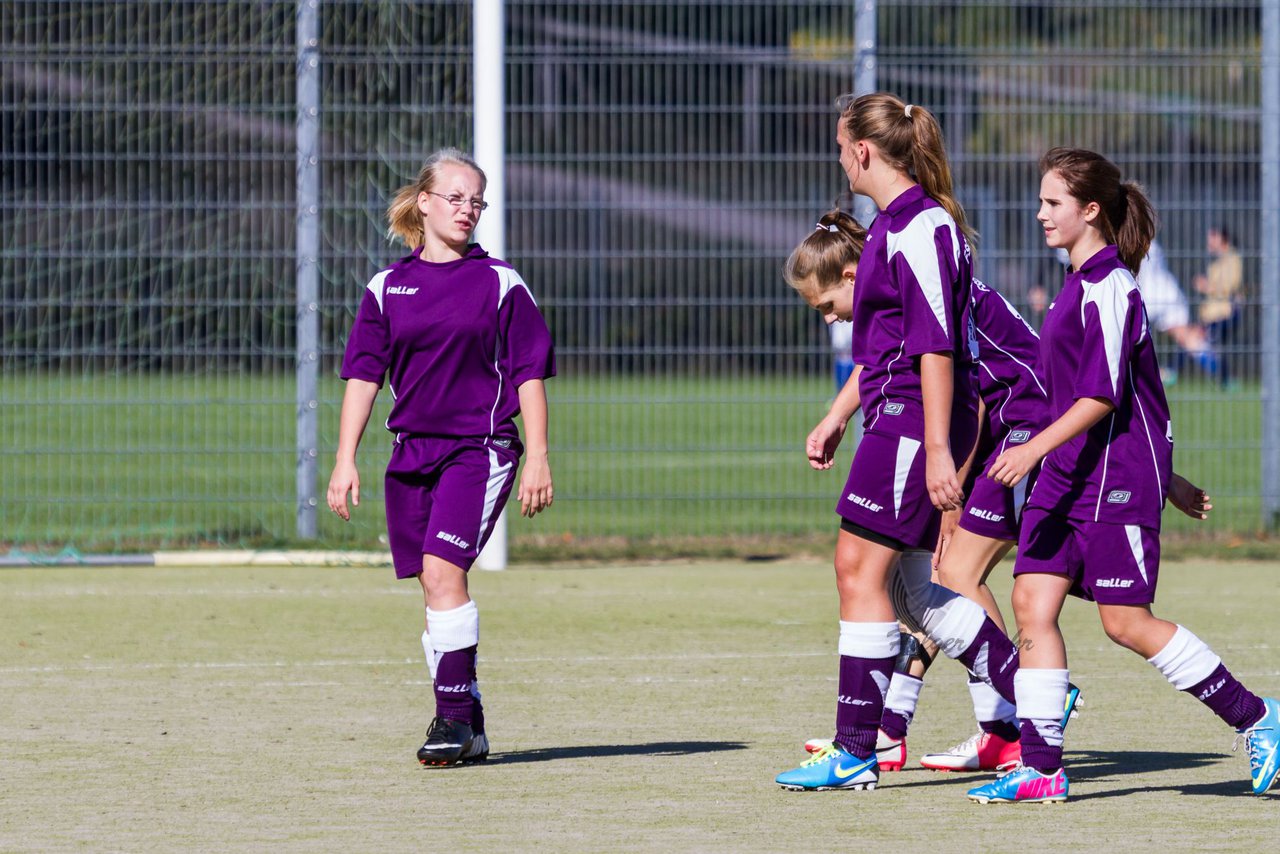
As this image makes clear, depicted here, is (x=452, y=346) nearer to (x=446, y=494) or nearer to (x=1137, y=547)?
(x=446, y=494)

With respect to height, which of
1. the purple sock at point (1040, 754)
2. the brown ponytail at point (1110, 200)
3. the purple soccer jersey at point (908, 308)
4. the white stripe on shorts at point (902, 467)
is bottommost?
the purple sock at point (1040, 754)

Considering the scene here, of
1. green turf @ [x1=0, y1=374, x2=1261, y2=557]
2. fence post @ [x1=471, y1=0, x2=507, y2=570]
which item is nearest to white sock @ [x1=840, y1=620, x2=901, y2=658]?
fence post @ [x1=471, y1=0, x2=507, y2=570]

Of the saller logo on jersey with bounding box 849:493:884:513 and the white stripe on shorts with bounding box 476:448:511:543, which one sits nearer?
the saller logo on jersey with bounding box 849:493:884:513

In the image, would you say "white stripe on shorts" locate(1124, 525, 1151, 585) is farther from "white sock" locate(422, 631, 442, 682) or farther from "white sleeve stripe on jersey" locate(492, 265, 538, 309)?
"white sock" locate(422, 631, 442, 682)

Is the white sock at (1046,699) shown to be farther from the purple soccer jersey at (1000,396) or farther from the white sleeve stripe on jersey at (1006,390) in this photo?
the white sleeve stripe on jersey at (1006,390)

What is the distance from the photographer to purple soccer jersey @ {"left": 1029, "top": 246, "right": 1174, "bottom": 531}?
5133 mm

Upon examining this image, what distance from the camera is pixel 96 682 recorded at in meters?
7.13

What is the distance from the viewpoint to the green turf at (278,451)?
11219mm

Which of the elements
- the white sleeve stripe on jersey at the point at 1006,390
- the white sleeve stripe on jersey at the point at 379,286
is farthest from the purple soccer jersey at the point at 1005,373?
the white sleeve stripe on jersey at the point at 379,286

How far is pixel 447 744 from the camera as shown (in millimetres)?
5613

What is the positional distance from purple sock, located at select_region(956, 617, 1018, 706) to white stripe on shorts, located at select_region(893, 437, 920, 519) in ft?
1.65

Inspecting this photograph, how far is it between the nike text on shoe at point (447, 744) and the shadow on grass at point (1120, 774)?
1.14 metres

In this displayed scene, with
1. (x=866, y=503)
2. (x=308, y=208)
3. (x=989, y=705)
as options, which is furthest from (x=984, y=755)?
(x=308, y=208)

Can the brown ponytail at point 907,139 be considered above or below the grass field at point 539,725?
above
